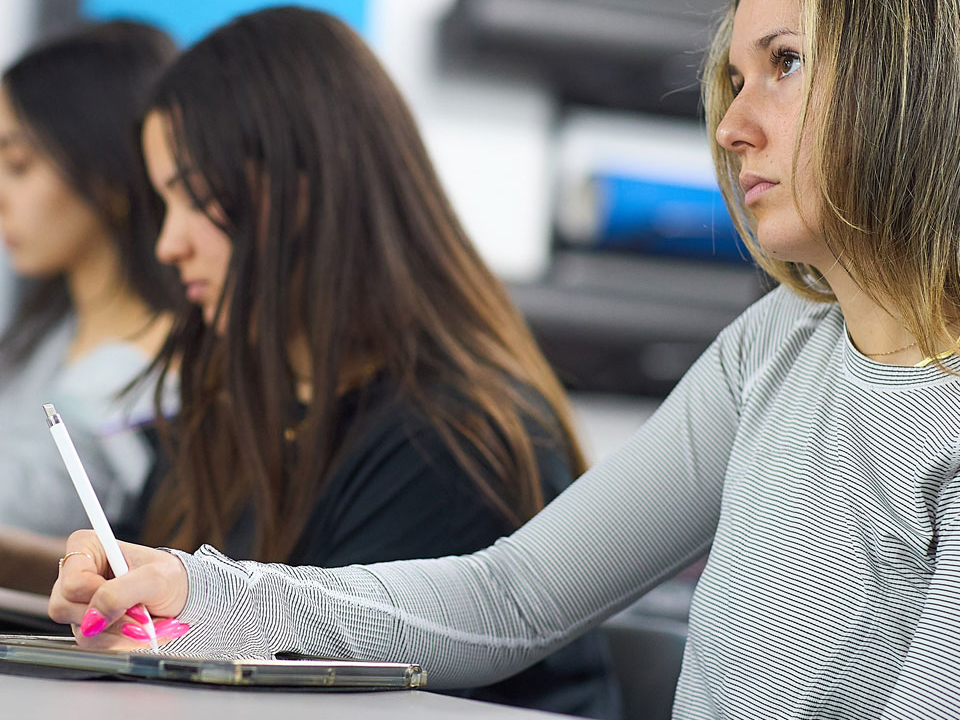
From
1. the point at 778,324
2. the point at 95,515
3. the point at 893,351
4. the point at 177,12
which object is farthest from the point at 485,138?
the point at 95,515

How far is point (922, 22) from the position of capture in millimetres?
776

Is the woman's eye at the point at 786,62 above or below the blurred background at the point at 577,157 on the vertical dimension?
above

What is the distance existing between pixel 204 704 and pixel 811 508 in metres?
0.44

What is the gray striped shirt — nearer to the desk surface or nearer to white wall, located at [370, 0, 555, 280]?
the desk surface

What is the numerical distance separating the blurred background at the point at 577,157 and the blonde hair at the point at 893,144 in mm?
2078

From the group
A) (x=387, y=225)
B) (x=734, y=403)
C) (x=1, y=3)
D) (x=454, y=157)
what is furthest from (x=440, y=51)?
(x=734, y=403)

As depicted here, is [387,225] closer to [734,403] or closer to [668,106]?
[734,403]

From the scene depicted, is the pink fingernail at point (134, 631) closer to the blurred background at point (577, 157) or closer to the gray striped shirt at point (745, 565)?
the gray striped shirt at point (745, 565)

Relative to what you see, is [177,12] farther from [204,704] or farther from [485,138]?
[204,704]

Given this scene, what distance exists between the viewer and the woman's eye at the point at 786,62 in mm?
823

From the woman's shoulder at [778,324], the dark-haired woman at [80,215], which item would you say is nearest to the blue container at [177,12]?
the dark-haired woman at [80,215]

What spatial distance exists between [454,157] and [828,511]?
7.77ft

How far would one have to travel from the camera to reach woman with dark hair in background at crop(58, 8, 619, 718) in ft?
3.80

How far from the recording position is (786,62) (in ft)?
2.74
